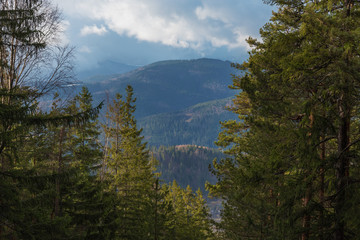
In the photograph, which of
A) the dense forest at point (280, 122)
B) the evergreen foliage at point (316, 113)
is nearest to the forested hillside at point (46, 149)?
the dense forest at point (280, 122)

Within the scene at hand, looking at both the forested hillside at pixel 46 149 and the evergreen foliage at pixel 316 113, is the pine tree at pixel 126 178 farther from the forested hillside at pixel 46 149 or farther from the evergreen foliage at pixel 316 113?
the evergreen foliage at pixel 316 113

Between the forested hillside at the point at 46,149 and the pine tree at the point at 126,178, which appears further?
the pine tree at the point at 126,178

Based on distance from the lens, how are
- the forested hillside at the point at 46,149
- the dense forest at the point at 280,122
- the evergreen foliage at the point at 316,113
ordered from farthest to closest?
the forested hillside at the point at 46,149 < the dense forest at the point at 280,122 < the evergreen foliage at the point at 316,113

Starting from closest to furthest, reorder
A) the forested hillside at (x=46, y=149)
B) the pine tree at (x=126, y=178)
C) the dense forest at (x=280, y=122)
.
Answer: the dense forest at (x=280, y=122) → the forested hillside at (x=46, y=149) → the pine tree at (x=126, y=178)

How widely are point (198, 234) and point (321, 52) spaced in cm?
3611

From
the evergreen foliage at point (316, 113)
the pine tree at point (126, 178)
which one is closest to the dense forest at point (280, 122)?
the evergreen foliage at point (316, 113)

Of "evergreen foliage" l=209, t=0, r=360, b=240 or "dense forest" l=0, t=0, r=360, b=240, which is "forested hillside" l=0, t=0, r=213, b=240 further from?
"evergreen foliage" l=209, t=0, r=360, b=240

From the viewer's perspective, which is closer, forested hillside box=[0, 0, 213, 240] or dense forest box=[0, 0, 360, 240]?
dense forest box=[0, 0, 360, 240]

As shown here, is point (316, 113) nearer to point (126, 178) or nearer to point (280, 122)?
point (280, 122)

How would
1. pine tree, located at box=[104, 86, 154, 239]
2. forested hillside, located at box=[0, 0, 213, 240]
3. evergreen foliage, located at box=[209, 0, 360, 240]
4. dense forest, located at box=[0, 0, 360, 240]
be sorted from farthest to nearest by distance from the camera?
pine tree, located at box=[104, 86, 154, 239] < forested hillside, located at box=[0, 0, 213, 240] < dense forest, located at box=[0, 0, 360, 240] < evergreen foliage, located at box=[209, 0, 360, 240]

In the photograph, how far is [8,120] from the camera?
24.1ft

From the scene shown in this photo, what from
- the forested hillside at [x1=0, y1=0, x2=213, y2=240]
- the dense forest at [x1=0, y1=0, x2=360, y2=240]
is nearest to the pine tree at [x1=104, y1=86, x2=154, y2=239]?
the forested hillside at [x1=0, y1=0, x2=213, y2=240]

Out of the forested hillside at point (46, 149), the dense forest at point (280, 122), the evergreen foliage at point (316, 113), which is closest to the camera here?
the evergreen foliage at point (316, 113)

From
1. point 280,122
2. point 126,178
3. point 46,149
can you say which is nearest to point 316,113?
point 280,122
